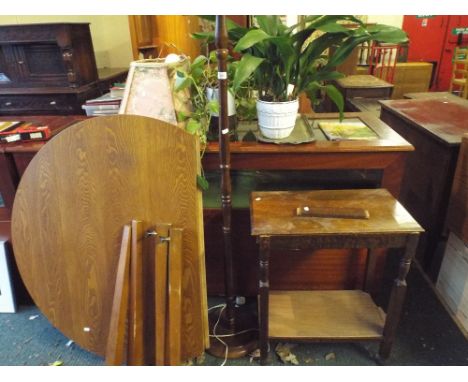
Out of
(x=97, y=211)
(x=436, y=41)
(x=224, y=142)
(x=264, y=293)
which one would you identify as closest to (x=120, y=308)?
(x=97, y=211)

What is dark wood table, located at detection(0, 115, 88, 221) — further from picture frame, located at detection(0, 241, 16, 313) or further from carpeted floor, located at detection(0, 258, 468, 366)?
carpeted floor, located at detection(0, 258, 468, 366)

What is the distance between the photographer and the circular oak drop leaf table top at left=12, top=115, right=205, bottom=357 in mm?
1142

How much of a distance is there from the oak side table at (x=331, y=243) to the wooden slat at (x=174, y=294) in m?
0.27

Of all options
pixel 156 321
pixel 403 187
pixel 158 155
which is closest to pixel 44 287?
pixel 156 321

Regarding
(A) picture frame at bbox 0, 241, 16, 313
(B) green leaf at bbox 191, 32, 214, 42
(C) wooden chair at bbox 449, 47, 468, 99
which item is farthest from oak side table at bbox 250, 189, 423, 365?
(C) wooden chair at bbox 449, 47, 468, 99

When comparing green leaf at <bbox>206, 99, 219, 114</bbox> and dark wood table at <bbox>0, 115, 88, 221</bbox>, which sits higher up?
green leaf at <bbox>206, 99, 219, 114</bbox>

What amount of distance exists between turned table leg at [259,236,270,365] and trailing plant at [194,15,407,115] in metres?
0.54

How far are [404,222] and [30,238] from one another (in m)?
1.29

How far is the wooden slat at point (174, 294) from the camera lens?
1152mm

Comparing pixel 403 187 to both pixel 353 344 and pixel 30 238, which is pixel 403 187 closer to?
pixel 353 344

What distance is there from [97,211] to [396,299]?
108 cm

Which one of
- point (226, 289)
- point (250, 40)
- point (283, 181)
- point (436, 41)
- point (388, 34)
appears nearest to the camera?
point (250, 40)

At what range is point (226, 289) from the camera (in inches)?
54.7

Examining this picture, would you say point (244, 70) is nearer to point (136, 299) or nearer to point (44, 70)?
point (136, 299)
